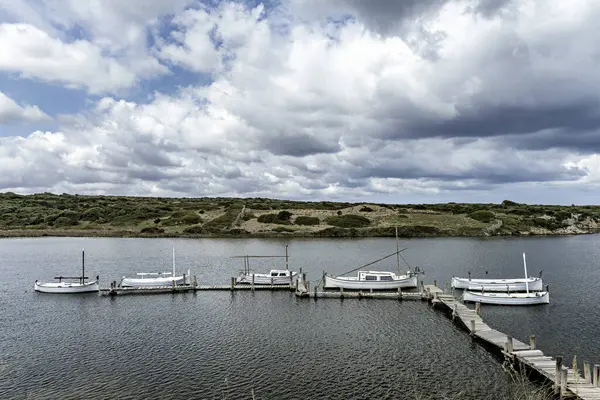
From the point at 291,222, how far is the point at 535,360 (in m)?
115

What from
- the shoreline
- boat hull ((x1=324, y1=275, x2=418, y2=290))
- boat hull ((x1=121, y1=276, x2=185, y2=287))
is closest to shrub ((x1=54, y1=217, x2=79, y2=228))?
the shoreline

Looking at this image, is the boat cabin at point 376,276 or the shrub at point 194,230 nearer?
the boat cabin at point 376,276

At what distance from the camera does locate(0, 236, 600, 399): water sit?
1218 inches

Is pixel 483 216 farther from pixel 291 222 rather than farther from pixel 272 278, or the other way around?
pixel 272 278

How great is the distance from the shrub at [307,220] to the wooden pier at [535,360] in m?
95.3

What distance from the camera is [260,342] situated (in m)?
40.0

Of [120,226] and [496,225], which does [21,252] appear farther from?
[496,225]

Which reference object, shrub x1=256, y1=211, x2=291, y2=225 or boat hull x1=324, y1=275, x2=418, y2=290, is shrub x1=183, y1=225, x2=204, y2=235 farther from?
boat hull x1=324, y1=275, x2=418, y2=290

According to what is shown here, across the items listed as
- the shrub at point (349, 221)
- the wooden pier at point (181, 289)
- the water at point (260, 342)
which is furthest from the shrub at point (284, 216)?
the wooden pier at point (181, 289)

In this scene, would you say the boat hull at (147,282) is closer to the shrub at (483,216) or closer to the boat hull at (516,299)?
the boat hull at (516,299)

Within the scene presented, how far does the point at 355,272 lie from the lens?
251ft

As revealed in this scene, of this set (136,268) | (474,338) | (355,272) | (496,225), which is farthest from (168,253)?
(496,225)

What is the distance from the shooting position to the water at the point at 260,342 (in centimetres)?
3094

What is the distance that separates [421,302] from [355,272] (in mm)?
21440
